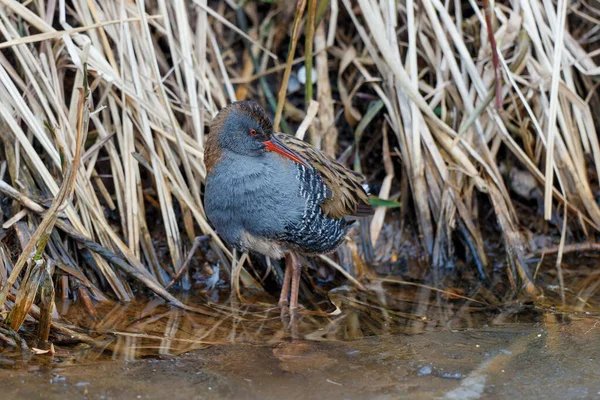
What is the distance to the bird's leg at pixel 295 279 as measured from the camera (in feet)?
13.1

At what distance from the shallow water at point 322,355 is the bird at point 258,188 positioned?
16.8 inches

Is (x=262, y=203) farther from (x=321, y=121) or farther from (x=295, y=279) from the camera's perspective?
(x=321, y=121)

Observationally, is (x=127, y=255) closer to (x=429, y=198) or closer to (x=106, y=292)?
(x=106, y=292)

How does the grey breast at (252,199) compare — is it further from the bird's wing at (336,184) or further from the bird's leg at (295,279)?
the bird's leg at (295,279)

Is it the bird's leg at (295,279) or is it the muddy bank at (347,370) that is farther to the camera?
the bird's leg at (295,279)

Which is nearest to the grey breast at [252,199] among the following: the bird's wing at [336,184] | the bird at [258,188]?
the bird at [258,188]

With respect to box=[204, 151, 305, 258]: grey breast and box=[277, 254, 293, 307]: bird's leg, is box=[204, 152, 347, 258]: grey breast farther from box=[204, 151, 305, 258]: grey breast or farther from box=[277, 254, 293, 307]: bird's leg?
box=[277, 254, 293, 307]: bird's leg

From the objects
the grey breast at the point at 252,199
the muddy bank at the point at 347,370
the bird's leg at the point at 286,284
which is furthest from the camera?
the bird's leg at the point at 286,284

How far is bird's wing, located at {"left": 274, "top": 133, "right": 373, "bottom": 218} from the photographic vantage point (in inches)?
155

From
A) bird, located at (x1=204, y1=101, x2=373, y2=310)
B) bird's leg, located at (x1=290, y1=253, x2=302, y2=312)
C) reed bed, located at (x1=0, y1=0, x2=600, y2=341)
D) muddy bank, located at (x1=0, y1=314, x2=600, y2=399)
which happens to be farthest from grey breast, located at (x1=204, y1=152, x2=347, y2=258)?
muddy bank, located at (x1=0, y1=314, x2=600, y2=399)

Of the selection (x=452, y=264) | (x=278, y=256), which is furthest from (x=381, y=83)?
(x=278, y=256)

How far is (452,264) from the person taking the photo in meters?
4.53

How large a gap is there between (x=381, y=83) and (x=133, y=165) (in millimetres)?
1655

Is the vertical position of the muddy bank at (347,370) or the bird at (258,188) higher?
the bird at (258,188)
